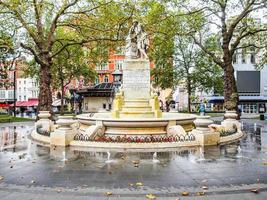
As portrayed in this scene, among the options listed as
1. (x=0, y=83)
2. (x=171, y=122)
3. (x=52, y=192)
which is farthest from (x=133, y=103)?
(x=0, y=83)

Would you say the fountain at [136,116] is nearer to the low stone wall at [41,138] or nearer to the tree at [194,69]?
the low stone wall at [41,138]

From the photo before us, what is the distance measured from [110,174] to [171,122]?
7.42 metres

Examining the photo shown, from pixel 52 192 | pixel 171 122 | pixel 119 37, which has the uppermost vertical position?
pixel 119 37

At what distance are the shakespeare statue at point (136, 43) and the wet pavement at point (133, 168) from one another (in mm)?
9074

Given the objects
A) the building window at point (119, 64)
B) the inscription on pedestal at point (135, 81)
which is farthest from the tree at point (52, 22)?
the building window at point (119, 64)

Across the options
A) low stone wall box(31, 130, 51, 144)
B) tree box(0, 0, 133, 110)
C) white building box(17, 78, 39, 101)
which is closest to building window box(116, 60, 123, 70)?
white building box(17, 78, 39, 101)

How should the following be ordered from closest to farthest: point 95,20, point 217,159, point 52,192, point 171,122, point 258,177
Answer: point 52,192 < point 258,177 < point 217,159 < point 171,122 < point 95,20

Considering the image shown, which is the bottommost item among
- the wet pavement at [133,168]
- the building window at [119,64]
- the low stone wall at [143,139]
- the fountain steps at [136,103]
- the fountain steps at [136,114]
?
the wet pavement at [133,168]

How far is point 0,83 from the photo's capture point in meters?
46.7

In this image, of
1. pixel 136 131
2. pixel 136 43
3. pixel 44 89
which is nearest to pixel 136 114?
pixel 136 131

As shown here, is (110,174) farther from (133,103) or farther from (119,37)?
(119,37)

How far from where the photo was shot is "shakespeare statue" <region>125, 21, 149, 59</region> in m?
21.7

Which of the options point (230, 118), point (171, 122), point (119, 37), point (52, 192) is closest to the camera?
point (52, 192)

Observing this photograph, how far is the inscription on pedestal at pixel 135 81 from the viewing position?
69.5 ft
